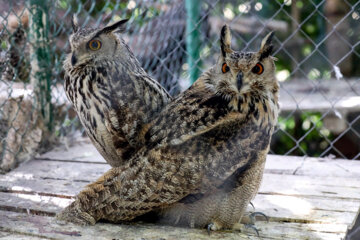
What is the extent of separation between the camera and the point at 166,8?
510cm

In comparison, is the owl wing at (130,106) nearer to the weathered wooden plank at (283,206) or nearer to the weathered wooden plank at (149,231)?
the weathered wooden plank at (149,231)

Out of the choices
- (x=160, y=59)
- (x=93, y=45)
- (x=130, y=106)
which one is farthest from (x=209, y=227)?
(x=160, y=59)

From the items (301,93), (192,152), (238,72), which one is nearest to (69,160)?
(192,152)

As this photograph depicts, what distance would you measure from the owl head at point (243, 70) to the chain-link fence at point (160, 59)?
1.23 meters

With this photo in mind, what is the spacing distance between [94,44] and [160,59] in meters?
1.60

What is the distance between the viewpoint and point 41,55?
3.63 metres

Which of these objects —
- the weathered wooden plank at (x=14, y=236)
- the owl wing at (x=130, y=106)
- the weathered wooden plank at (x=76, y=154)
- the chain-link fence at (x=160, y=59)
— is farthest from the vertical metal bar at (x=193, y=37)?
the weathered wooden plank at (x=14, y=236)

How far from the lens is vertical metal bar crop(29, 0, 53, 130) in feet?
A: 11.6

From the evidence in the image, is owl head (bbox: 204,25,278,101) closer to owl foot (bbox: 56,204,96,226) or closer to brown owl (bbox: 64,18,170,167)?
brown owl (bbox: 64,18,170,167)

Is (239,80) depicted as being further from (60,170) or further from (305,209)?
(60,170)

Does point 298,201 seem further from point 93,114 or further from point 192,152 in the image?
point 93,114

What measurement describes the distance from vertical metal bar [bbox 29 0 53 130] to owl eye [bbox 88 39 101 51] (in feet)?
3.50

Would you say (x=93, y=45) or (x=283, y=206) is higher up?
(x=93, y=45)

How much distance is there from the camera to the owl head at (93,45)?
2654 mm
